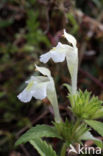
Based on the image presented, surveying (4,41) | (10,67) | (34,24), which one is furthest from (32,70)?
(4,41)

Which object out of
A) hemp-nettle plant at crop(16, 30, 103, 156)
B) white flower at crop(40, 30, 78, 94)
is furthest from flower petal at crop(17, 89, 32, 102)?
white flower at crop(40, 30, 78, 94)

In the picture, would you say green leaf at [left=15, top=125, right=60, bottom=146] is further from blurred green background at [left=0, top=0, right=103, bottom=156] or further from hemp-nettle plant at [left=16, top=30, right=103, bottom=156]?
blurred green background at [left=0, top=0, right=103, bottom=156]

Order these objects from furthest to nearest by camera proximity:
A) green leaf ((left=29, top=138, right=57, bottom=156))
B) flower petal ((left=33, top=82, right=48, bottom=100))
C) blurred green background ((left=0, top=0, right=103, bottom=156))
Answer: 1. blurred green background ((left=0, top=0, right=103, bottom=156))
2. green leaf ((left=29, top=138, right=57, bottom=156))
3. flower petal ((left=33, top=82, right=48, bottom=100))

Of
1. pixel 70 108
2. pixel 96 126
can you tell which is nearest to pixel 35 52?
pixel 70 108

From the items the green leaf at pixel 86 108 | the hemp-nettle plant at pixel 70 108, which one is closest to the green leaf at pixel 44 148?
the hemp-nettle plant at pixel 70 108

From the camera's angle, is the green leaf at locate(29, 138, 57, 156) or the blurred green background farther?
the blurred green background

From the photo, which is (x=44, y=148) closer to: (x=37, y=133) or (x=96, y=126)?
(x=37, y=133)

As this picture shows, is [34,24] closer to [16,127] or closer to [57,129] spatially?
[16,127]
